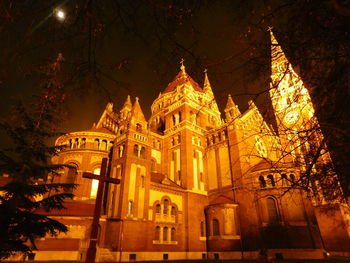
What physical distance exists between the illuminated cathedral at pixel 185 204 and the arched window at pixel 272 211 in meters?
0.10

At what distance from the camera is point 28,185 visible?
10.8 metres

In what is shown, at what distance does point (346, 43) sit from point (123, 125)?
2705cm

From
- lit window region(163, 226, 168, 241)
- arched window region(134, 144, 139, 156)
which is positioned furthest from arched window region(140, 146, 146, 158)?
lit window region(163, 226, 168, 241)

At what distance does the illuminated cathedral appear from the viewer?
21594 mm

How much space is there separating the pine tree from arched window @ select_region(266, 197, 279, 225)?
67.4 ft

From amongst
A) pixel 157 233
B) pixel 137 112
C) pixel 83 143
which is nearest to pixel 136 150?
pixel 137 112

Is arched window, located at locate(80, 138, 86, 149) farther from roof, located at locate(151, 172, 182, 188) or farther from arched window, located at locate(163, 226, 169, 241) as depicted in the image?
arched window, located at locate(163, 226, 169, 241)

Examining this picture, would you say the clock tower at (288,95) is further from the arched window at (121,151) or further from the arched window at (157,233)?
the arched window at (121,151)

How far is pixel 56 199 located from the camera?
11445 mm

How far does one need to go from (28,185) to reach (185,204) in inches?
775

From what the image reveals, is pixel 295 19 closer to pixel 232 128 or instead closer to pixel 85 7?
pixel 85 7

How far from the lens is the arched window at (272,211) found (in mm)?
23719

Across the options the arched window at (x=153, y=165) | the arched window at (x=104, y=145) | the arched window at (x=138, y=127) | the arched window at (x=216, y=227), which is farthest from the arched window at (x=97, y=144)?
the arched window at (x=216, y=227)

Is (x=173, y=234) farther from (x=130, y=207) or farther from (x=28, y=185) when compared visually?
(x=28, y=185)
